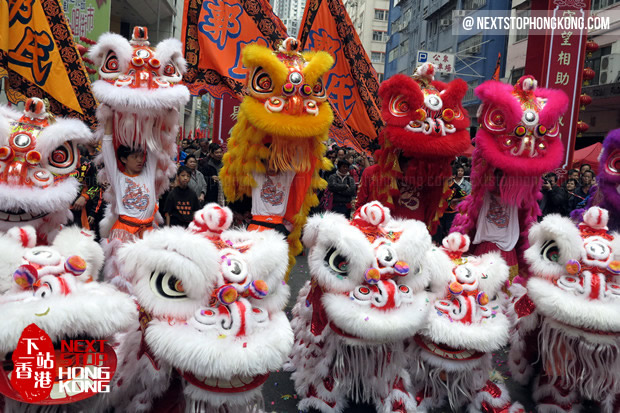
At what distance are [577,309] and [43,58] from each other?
3625mm

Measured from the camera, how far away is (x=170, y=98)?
296 centimetres

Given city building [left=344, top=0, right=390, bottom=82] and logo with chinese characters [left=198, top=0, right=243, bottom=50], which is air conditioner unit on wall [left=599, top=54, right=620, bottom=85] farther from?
city building [left=344, top=0, right=390, bottom=82]

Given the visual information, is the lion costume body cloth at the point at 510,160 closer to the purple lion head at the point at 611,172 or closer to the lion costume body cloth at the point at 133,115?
the purple lion head at the point at 611,172

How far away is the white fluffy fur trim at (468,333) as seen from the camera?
2.47 metres

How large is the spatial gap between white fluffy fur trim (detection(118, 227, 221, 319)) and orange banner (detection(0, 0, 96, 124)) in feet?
6.25

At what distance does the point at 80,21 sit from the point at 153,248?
5.28 m

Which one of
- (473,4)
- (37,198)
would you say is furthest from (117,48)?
(473,4)

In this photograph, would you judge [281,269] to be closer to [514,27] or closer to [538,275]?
[538,275]

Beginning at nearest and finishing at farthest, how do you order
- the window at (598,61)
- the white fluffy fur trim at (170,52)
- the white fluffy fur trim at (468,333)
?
the white fluffy fur trim at (468,333) < the white fluffy fur trim at (170,52) < the window at (598,61)

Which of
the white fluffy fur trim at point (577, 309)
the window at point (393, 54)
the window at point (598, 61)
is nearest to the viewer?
the white fluffy fur trim at point (577, 309)

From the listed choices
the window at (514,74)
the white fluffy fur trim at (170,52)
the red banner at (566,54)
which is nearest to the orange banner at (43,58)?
the white fluffy fur trim at (170,52)

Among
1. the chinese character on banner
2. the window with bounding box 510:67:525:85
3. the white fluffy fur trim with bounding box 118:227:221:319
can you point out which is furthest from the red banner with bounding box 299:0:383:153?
the window with bounding box 510:67:525:85

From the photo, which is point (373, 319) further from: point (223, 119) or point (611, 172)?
point (223, 119)

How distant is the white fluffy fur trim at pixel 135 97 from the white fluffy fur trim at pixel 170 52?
0.23 meters
